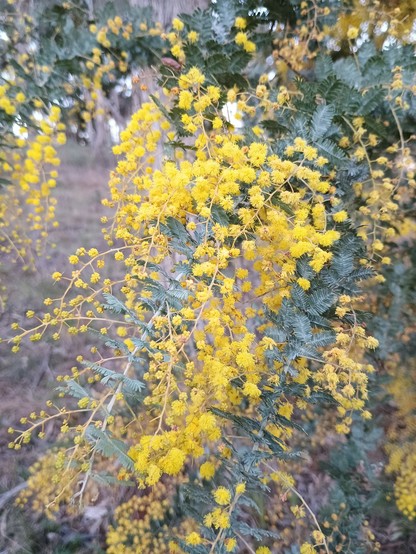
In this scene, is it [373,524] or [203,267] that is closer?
[203,267]

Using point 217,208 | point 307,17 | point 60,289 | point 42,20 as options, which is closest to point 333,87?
point 217,208

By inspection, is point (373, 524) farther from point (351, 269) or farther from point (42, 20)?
point (42, 20)

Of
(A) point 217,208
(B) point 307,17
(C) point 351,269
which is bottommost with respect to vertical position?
(C) point 351,269

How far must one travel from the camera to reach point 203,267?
Result: 1.08 m

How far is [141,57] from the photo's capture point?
1823mm

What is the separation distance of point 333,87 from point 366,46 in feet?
1.59

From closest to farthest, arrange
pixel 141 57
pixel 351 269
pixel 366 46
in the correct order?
1. pixel 351 269
2. pixel 366 46
3. pixel 141 57

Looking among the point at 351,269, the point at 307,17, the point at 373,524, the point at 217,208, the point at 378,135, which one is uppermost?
the point at 307,17

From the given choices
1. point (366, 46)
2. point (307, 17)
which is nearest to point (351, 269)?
point (366, 46)

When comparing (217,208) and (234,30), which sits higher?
(234,30)

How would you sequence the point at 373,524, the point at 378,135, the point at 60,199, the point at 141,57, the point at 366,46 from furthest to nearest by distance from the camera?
1. the point at 60,199
2. the point at 373,524
3. the point at 141,57
4. the point at 366,46
5. the point at 378,135

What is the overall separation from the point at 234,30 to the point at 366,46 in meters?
0.57

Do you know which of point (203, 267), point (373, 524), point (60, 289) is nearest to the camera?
point (203, 267)

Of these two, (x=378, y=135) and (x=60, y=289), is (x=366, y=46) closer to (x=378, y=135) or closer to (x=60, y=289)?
(x=378, y=135)
